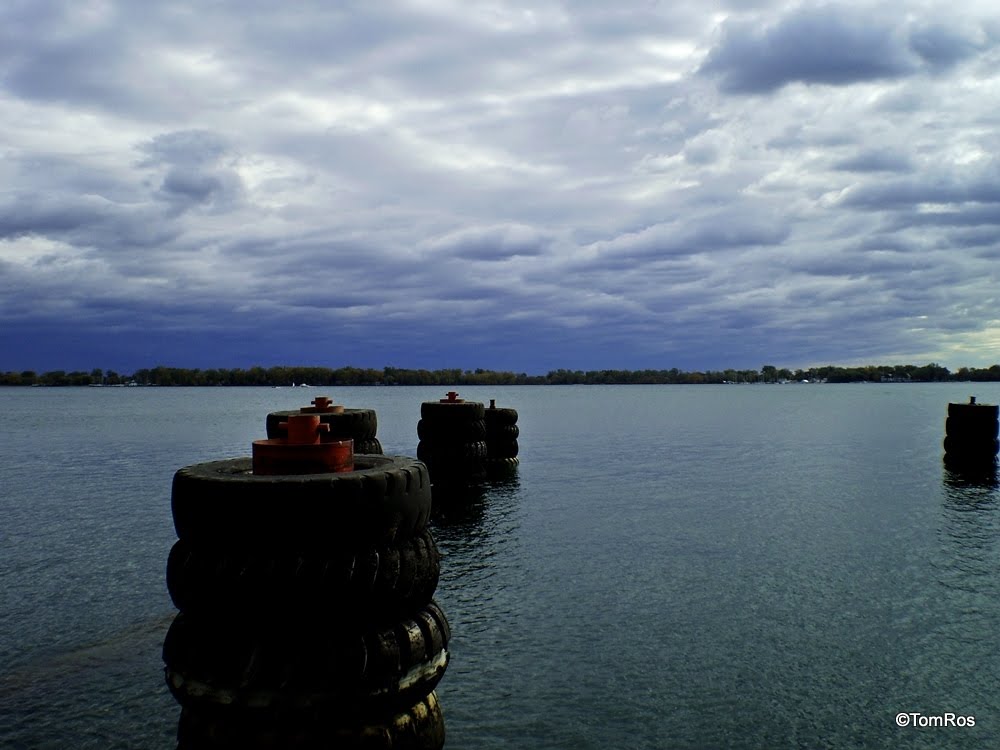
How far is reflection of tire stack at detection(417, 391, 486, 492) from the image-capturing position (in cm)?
2156

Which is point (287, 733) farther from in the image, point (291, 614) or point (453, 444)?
point (453, 444)

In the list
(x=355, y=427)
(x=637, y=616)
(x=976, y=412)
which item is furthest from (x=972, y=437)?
(x=637, y=616)

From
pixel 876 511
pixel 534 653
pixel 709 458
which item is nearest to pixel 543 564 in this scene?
pixel 534 653

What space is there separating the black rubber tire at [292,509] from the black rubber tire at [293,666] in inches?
19.9

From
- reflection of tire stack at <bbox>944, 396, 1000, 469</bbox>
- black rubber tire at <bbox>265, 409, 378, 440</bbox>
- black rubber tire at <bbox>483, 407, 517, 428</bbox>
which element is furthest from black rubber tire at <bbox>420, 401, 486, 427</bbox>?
reflection of tire stack at <bbox>944, 396, 1000, 469</bbox>

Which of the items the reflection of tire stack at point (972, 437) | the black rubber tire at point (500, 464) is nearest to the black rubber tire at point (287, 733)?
the black rubber tire at point (500, 464)

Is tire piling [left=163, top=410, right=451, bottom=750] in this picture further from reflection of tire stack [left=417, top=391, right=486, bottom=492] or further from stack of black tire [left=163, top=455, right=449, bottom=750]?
reflection of tire stack [left=417, top=391, right=486, bottom=492]

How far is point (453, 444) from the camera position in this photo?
71.3ft

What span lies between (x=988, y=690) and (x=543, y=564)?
6.13m

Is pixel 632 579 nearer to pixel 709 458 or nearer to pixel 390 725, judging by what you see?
pixel 390 725

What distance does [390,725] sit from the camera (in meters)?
4.79

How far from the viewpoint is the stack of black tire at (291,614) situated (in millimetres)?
4547

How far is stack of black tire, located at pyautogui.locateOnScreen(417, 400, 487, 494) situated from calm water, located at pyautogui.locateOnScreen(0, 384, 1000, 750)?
163 cm

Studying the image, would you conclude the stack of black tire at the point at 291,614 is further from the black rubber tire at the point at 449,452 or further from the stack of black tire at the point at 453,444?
the black rubber tire at the point at 449,452
